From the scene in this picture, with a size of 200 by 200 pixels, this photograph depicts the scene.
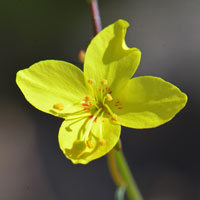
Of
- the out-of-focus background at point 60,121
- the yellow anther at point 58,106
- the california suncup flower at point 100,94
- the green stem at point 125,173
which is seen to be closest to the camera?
the california suncup flower at point 100,94

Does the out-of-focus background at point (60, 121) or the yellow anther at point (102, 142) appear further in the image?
the out-of-focus background at point (60, 121)

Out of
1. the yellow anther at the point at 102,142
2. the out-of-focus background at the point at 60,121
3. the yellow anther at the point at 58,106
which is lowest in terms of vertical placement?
the out-of-focus background at the point at 60,121

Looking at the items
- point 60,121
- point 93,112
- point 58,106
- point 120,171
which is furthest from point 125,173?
point 60,121

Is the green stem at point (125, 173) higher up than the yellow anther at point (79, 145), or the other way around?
the yellow anther at point (79, 145)

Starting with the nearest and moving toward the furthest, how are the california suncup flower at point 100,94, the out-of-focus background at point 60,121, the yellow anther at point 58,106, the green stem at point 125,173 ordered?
the california suncup flower at point 100,94 → the yellow anther at point 58,106 → the green stem at point 125,173 → the out-of-focus background at point 60,121

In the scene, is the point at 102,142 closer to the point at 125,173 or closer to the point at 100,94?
the point at 100,94

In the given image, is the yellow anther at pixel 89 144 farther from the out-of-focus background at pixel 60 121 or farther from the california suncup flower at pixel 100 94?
the out-of-focus background at pixel 60 121

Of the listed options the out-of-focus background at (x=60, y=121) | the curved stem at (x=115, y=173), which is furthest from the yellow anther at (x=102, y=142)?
the out-of-focus background at (x=60, y=121)
